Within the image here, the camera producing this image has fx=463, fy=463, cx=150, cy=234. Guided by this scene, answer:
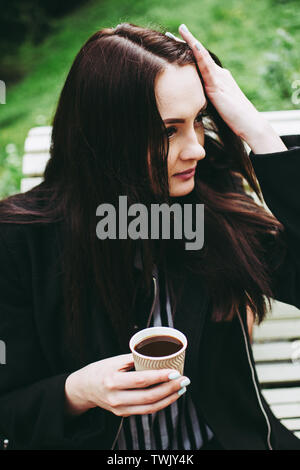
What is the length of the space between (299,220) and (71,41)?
4832 millimetres

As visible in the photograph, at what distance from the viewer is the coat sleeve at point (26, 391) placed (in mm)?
1478

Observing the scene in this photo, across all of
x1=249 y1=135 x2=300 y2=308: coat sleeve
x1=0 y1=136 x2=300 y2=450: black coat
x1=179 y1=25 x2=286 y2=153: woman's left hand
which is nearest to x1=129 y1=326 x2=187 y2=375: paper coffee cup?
x1=0 y1=136 x2=300 y2=450: black coat

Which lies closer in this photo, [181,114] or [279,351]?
[181,114]

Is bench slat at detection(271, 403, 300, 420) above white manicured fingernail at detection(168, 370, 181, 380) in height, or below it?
below

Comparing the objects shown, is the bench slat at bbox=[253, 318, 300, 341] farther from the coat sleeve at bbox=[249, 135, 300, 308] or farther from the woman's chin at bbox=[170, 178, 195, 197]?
the woman's chin at bbox=[170, 178, 195, 197]

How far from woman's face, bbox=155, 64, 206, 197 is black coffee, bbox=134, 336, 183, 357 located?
0.55 meters

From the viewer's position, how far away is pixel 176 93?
1.41 metres

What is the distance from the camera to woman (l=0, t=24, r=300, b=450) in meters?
1.45

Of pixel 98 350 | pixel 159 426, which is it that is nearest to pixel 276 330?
pixel 159 426

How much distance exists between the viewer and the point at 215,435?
1.69 m

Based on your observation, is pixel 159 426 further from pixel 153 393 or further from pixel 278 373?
pixel 278 373

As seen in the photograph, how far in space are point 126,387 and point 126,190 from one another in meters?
0.65

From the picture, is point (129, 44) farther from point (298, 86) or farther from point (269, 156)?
point (298, 86)
